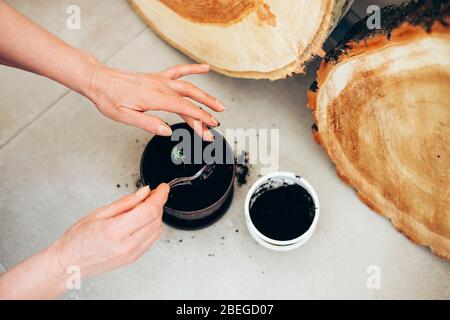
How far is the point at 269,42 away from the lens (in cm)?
83

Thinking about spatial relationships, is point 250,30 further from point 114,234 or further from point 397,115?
point 114,234

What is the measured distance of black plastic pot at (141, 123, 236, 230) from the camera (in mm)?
841

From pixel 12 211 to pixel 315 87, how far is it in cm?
69

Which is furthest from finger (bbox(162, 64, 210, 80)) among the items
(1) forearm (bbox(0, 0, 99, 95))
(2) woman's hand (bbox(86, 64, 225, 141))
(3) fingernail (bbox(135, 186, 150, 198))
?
(3) fingernail (bbox(135, 186, 150, 198))

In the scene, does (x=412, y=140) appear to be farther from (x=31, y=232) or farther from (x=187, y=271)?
(x=31, y=232)

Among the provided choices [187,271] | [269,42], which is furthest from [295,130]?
[187,271]

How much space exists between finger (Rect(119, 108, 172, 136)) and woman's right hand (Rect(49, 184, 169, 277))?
0.11 meters

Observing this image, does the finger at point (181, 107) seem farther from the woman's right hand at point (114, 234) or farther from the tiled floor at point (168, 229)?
the tiled floor at point (168, 229)

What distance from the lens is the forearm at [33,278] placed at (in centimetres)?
68

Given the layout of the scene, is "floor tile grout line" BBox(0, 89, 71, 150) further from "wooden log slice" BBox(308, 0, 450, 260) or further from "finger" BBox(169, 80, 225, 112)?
"wooden log slice" BBox(308, 0, 450, 260)

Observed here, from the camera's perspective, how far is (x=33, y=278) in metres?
0.68

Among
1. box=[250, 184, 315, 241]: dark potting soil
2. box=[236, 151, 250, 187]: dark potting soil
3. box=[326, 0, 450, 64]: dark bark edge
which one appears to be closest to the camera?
box=[326, 0, 450, 64]: dark bark edge

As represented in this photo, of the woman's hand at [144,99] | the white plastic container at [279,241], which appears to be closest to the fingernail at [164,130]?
the woman's hand at [144,99]

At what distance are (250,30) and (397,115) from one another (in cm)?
29
